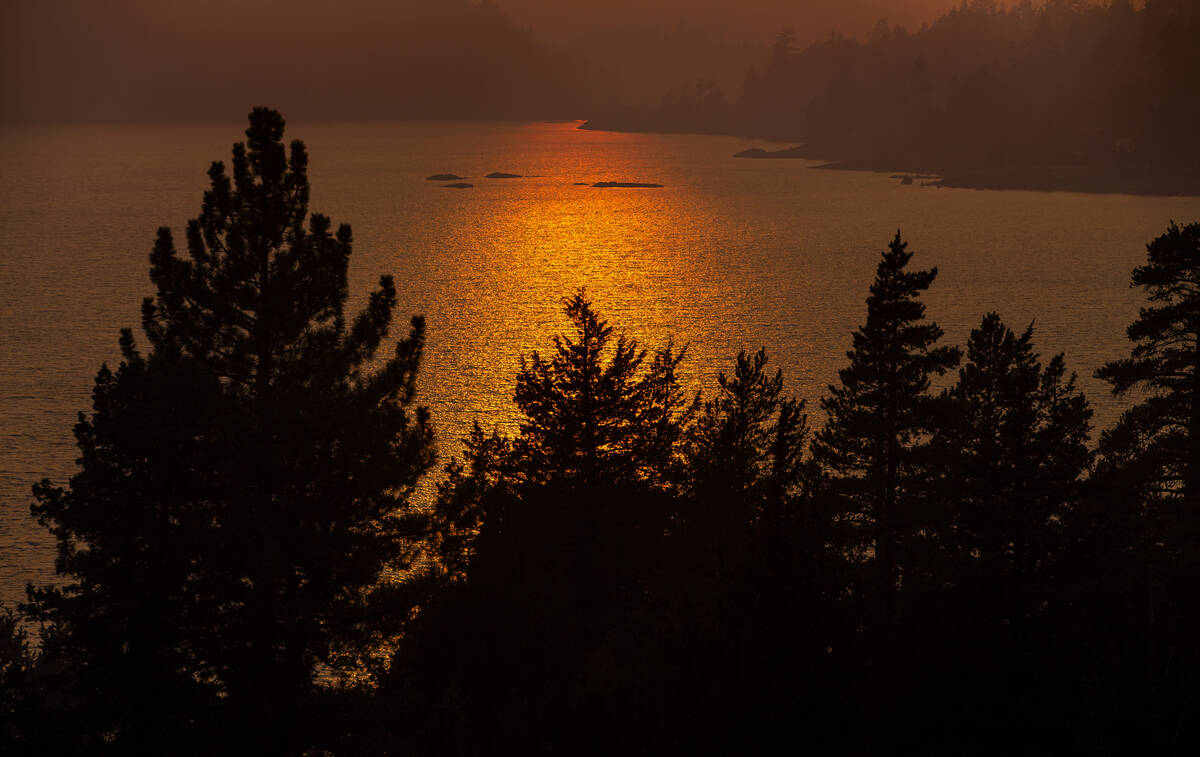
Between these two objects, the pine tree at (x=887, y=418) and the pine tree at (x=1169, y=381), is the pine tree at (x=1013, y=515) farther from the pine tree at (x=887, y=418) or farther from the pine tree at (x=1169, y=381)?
the pine tree at (x=887, y=418)

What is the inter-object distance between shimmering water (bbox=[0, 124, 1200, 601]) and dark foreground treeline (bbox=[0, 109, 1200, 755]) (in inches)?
857

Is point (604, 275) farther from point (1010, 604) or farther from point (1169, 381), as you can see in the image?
point (1010, 604)

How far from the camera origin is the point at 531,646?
25594mm

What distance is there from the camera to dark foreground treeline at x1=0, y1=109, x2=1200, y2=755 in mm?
17797

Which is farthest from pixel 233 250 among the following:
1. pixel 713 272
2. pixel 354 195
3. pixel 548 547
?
pixel 354 195

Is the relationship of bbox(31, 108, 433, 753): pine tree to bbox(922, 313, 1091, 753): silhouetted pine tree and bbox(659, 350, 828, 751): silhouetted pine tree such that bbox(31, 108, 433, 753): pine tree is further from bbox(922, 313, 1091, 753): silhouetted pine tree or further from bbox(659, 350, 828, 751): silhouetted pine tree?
bbox(922, 313, 1091, 753): silhouetted pine tree

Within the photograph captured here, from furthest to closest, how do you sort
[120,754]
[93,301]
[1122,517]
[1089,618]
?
[93,301], [1122,517], [1089,618], [120,754]

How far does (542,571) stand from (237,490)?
9932mm

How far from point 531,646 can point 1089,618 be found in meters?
12.9

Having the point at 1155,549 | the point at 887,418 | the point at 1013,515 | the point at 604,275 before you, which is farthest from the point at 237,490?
the point at 604,275

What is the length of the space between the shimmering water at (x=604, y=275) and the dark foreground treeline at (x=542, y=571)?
71.4 ft

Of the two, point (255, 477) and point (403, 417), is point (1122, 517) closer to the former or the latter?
point (403, 417)

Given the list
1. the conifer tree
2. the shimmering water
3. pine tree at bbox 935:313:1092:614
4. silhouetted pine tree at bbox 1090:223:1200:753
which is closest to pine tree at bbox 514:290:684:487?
the conifer tree

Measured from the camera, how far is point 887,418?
35.8 meters
